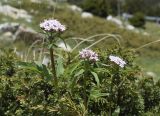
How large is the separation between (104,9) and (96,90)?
3577 cm

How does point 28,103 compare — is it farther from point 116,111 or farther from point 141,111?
point 141,111

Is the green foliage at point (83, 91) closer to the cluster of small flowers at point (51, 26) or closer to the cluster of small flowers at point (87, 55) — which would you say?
the cluster of small flowers at point (87, 55)

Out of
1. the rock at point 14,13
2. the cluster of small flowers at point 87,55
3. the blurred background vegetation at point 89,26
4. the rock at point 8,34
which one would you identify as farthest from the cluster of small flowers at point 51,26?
the rock at point 14,13

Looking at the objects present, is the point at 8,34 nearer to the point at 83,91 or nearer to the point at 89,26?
the point at 89,26

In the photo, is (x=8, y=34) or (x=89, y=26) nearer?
(x=8, y=34)

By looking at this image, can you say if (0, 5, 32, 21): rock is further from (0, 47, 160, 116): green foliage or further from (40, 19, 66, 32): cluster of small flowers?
(40, 19, 66, 32): cluster of small flowers

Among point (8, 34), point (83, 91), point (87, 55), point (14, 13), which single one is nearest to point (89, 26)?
point (14, 13)

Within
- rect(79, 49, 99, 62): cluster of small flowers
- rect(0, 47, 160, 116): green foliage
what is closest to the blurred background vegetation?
rect(0, 47, 160, 116): green foliage

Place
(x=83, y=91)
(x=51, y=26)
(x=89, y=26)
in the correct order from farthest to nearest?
(x=89, y=26)
(x=83, y=91)
(x=51, y=26)

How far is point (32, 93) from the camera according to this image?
354cm

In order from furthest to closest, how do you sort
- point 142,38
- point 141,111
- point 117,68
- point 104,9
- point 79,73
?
point 104,9, point 142,38, point 141,111, point 117,68, point 79,73

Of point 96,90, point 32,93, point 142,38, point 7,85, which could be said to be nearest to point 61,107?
point 96,90

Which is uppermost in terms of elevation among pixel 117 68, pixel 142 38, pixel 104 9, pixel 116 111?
pixel 104 9

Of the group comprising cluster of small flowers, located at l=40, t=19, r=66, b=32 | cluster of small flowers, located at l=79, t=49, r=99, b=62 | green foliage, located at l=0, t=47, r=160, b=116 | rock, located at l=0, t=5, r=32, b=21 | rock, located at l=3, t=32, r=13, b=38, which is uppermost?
rock, located at l=0, t=5, r=32, b=21
